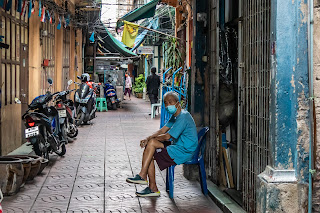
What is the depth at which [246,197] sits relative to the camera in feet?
20.0

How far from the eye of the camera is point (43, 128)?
9438mm

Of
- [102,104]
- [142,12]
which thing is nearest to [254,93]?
[142,12]

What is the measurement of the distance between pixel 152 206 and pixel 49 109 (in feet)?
14.2

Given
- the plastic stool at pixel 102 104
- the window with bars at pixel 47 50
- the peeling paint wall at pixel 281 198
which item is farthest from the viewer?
the plastic stool at pixel 102 104

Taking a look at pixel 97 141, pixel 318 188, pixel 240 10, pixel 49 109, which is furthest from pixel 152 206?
pixel 97 141

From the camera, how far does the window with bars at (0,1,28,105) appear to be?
1016 centimetres

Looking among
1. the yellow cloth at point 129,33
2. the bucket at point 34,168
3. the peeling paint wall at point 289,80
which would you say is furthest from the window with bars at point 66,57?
the peeling paint wall at point 289,80

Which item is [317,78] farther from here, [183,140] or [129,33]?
[129,33]

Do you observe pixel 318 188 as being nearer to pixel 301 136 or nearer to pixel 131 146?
pixel 301 136

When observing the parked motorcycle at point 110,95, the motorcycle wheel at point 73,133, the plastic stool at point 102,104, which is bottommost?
the motorcycle wheel at point 73,133

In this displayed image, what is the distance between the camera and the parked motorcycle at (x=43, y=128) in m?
8.98

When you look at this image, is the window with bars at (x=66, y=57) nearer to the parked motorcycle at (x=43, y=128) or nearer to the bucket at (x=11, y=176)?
the parked motorcycle at (x=43, y=128)

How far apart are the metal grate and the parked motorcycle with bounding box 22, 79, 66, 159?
419cm

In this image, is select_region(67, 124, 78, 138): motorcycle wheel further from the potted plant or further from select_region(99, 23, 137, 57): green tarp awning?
the potted plant
